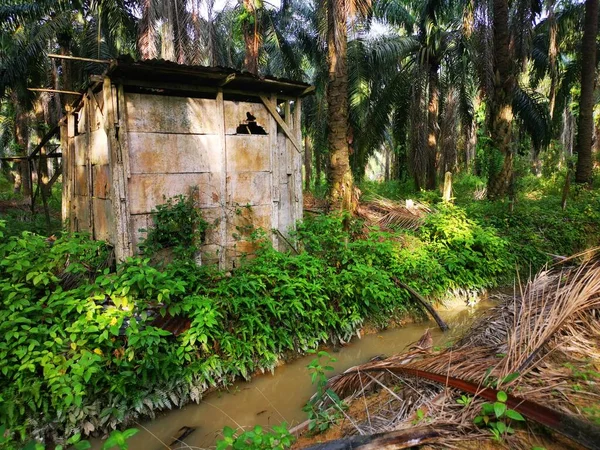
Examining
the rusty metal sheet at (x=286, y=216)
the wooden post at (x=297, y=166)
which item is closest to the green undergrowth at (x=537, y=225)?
the wooden post at (x=297, y=166)

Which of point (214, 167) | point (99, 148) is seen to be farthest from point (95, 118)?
point (214, 167)

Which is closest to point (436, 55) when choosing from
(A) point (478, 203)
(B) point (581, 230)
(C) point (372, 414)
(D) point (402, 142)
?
(D) point (402, 142)

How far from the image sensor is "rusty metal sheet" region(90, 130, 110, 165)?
6976 mm

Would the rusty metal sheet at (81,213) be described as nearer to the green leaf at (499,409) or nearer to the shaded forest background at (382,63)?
the shaded forest background at (382,63)

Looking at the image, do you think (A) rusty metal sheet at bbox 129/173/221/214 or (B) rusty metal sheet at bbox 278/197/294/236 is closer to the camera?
(A) rusty metal sheet at bbox 129/173/221/214

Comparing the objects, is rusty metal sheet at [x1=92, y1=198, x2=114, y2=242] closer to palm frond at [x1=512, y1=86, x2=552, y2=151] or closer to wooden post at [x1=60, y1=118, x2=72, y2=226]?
wooden post at [x1=60, y1=118, x2=72, y2=226]

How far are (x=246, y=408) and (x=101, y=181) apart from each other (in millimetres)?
4992

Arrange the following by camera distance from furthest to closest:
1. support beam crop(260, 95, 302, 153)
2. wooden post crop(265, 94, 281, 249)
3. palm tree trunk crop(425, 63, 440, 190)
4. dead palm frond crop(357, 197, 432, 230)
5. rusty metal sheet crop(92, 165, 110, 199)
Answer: palm tree trunk crop(425, 63, 440, 190), dead palm frond crop(357, 197, 432, 230), wooden post crop(265, 94, 281, 249), support beam crop(260, 95, 302, 153), rusty metal sheet crop(92, 165, 110, 199)

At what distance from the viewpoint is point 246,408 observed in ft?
16.7

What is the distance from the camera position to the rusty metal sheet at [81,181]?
8445mm

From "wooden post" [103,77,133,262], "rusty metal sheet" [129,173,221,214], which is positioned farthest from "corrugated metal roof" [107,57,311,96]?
"rusty metal sheet" [129,173,221,214]

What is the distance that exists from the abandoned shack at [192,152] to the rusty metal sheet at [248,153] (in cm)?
2

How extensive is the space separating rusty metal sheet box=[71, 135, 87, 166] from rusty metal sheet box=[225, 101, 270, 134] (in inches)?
128

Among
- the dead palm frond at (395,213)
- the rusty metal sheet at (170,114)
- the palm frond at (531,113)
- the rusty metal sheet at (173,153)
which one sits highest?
the palm frond at (531,113)
